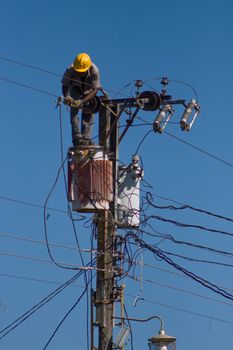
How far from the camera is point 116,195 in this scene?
17.0 m

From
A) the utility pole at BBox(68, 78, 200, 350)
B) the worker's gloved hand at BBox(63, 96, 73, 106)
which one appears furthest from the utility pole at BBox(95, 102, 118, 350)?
the worker's gloved hand at BBox(63, 96, 73, 106)

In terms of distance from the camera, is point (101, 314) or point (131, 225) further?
point (131, 225)

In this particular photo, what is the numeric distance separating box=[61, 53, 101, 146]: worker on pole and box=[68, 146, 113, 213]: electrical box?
0.27 m

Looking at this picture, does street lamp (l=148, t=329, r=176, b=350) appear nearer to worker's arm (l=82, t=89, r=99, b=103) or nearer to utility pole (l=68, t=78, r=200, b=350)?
utility pole (l=68, t=78, r=200, b=350)

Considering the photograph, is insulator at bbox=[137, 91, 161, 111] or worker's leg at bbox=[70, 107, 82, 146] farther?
insulator at bbox=[137, 91, 161, 111]

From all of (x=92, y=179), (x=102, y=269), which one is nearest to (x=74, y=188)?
(x=92, y=179)

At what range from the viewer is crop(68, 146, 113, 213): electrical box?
54.1ft

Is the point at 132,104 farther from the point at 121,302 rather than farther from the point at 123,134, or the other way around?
the point at 121,302

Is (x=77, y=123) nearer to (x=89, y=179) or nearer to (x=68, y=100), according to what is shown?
(x=68, y=100)

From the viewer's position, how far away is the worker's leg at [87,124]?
16.8 m

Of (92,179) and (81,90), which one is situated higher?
(81,90)

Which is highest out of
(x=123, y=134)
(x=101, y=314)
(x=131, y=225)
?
(x=123, y=134)

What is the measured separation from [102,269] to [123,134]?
92.6 inches

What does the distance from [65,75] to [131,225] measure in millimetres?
2716
